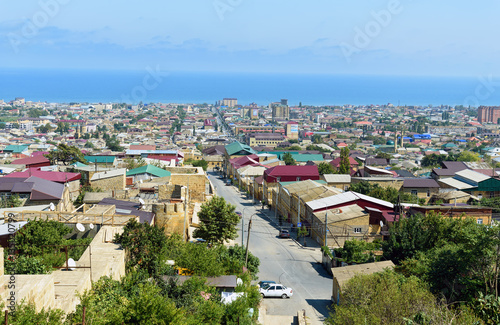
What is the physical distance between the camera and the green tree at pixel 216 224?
789 inches

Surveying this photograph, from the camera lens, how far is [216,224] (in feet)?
66.0

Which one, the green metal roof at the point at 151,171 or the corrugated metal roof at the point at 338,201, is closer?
the corrugated metal roof at the point at 338,201

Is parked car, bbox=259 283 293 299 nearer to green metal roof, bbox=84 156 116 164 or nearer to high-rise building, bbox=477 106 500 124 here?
green metal roof, bbox=84 156 116 164

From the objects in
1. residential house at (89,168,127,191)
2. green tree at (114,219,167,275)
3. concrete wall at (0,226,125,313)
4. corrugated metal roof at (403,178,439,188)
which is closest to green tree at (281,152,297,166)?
corrugated metal roof at (403,178,439,188)

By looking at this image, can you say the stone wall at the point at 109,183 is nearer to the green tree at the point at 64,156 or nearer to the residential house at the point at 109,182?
the residential house at the point at 109,182

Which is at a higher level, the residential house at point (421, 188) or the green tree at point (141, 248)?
the green tree at point (141, 248)

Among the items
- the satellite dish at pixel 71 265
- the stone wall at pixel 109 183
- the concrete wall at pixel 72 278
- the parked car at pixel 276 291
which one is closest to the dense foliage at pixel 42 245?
the satellite dish at pixel 71 265

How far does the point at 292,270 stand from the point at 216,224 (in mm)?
3309

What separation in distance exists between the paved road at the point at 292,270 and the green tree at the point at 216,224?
73.8 inches

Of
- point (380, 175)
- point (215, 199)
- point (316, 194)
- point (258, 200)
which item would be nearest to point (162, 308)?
point (215, 199)

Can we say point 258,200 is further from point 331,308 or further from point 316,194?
point 331,308

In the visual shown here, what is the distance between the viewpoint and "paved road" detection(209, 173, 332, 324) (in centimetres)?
1606

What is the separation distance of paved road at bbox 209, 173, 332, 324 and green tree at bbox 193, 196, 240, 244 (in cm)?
188

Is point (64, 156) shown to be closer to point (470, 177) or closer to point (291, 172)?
point (291, 172)
